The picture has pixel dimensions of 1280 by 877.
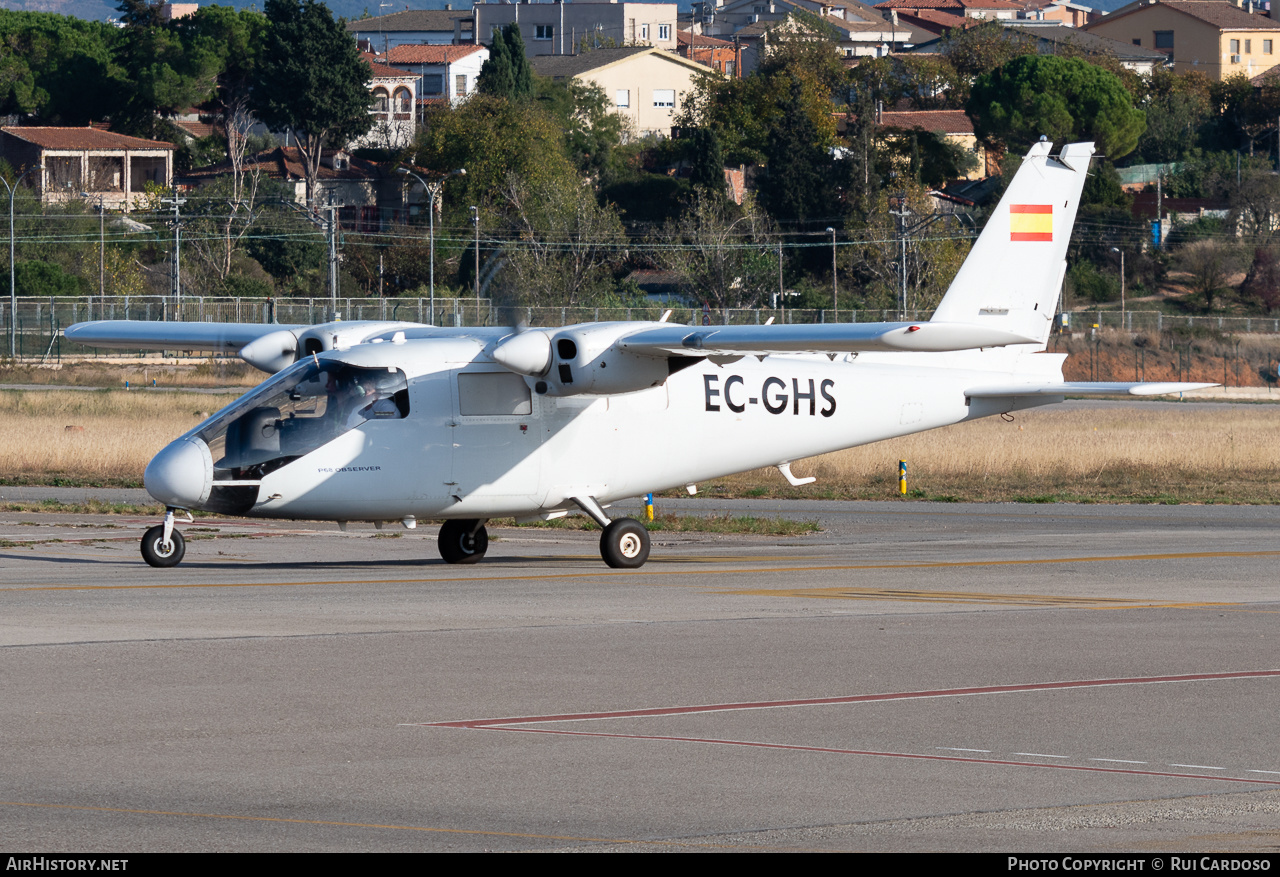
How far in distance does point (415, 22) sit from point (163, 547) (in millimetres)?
171718

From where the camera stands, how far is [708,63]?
564ft

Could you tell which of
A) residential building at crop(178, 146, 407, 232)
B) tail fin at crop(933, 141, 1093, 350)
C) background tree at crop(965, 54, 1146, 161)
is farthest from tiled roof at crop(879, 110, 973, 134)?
tail fin at crop(933, 141, 1093, 350)

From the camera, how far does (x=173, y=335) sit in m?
A: 24.1

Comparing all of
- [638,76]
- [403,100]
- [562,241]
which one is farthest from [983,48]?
[562,241]

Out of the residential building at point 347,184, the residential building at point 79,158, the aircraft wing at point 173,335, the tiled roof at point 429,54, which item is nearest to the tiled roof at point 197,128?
the residential building at point 347,184

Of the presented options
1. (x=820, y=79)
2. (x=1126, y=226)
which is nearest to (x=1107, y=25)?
(x=820, y=79)

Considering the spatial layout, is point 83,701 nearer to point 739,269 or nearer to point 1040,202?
point 1040,202

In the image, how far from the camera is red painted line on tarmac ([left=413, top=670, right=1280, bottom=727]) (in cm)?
1062

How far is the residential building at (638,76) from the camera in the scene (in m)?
147

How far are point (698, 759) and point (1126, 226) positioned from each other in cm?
10490

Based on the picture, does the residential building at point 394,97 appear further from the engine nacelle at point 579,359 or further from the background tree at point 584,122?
the engine nacelle at point 579,359

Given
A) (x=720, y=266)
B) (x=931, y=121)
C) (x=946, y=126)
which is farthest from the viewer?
(x=931, y=121)

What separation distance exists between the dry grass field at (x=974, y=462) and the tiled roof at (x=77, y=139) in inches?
2684

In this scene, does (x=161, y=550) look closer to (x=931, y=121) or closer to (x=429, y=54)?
(x=931, y=121)
